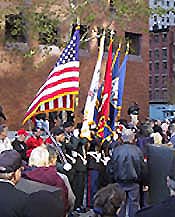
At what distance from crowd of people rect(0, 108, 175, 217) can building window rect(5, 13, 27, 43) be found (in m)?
6.26

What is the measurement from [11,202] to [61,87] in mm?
6846

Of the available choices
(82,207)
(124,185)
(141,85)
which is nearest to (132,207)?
(124,185)

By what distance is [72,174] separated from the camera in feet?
33.8

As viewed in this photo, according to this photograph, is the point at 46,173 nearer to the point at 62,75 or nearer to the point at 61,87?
the point at 61,87

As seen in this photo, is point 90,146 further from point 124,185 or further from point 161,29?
point 161,29

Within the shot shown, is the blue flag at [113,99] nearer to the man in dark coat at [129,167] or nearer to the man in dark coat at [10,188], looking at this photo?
the man in dark coat at [129,167]

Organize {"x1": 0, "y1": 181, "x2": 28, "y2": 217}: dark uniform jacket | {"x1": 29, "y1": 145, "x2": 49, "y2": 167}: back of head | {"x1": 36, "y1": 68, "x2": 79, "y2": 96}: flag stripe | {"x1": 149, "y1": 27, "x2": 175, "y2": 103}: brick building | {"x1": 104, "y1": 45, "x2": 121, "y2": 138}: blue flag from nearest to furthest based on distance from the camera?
{"x1": 0, "y1": 181, "x2": 28, "y2": 217}: dark uniform jacket < {"x1": 29, "y1": 145, "x2": 49, "y2": 167}: back of head < {"x1": 36, "y1": 68, "x2": 79, "y2": 96}: flag stripe < {"x1": 104, "y1": 45, "x2": 121, "y2": 138}: blue flag < {"x1": 149, "y1": 27, "x2": 175, "y2": 103}: brick building

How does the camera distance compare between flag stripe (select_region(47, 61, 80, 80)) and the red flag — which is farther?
the red flag

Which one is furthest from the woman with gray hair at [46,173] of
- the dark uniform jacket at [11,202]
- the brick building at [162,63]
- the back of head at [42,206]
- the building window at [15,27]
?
the brick building at [162,63]

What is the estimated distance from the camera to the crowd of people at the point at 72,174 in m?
4.01

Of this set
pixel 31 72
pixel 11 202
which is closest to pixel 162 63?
pixel 31 72

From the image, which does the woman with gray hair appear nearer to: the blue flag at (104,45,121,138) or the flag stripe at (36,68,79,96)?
the flag stripe at (36,68,79,96)

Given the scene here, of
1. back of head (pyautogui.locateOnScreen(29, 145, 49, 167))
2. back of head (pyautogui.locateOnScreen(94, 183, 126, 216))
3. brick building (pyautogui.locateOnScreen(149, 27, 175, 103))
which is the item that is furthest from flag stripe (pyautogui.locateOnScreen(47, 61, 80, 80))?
brick building (pyautogui.locateOnScreen(149, 27, 175, 103))

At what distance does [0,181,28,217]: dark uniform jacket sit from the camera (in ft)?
12.9
